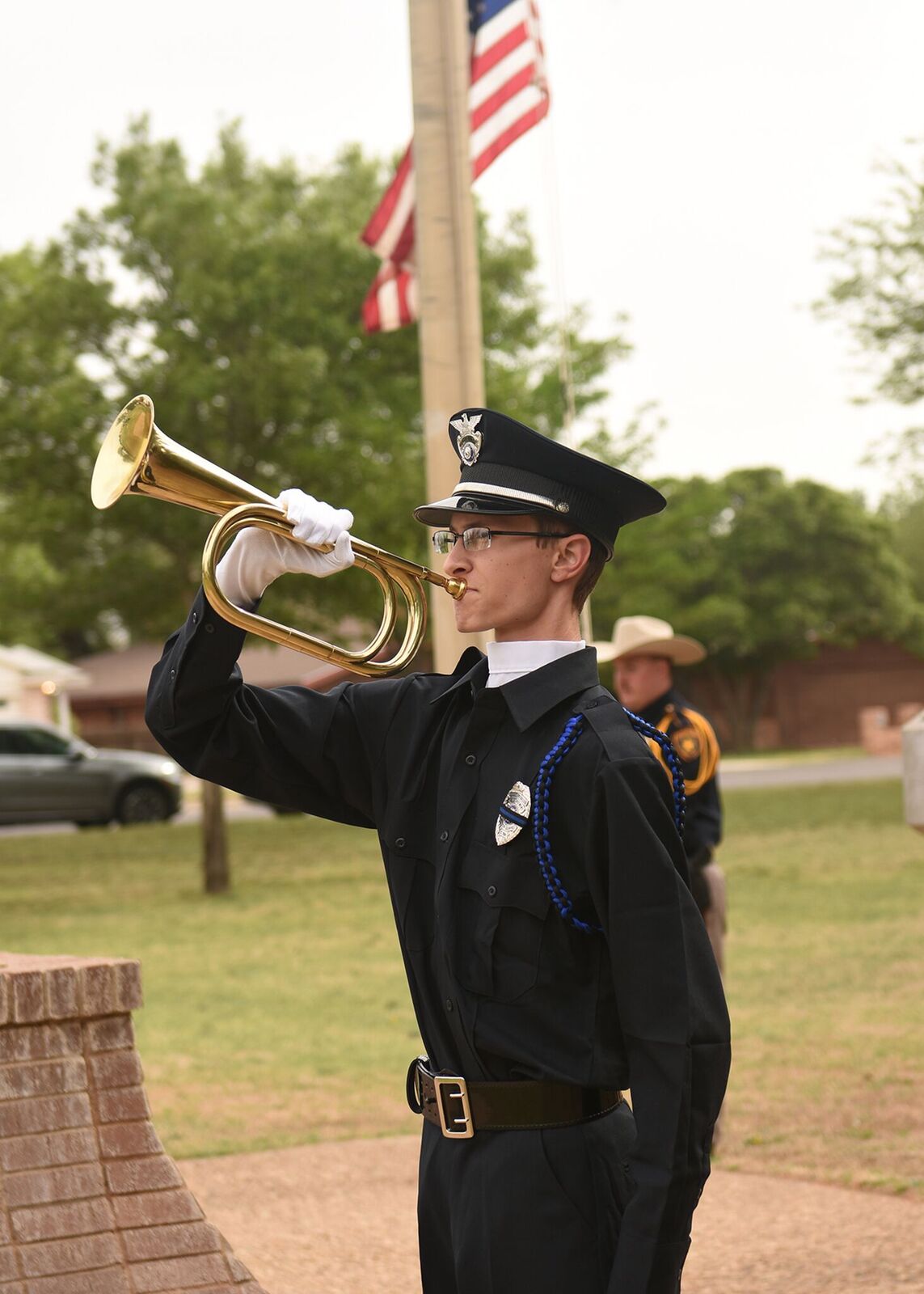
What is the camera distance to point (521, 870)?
253 cm

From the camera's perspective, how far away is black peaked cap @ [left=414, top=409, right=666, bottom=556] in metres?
2.66

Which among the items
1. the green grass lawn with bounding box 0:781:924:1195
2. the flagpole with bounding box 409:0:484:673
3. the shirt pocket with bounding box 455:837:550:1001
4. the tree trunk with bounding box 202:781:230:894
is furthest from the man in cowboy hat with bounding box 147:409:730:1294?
the tree trunk with bounding box 202:781:230:894

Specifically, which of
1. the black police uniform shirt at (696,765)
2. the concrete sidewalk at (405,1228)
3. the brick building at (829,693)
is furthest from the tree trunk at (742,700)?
the concrete sidewalk at (405,1228)

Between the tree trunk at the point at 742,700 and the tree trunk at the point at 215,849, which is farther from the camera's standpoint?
the tree trunk at the point at 742,700

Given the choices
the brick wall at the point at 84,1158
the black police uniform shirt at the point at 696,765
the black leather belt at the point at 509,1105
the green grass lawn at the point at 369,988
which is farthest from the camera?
the green grass lawn at the point at 369,988

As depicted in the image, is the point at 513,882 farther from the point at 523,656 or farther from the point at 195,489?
the point at 195,489

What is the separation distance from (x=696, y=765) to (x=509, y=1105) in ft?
13.6

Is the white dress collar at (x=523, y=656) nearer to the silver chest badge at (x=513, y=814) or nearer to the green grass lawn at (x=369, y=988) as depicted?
the silver chest badge at (x=513, y=814)

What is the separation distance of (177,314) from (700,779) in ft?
38.9

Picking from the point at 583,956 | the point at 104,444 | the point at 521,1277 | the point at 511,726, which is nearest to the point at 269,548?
the point at 104,444

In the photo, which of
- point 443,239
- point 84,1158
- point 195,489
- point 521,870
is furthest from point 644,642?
point 521,870

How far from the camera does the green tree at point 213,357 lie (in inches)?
666

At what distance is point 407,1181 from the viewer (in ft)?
20.7

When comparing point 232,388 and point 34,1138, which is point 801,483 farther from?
point 34,1138
